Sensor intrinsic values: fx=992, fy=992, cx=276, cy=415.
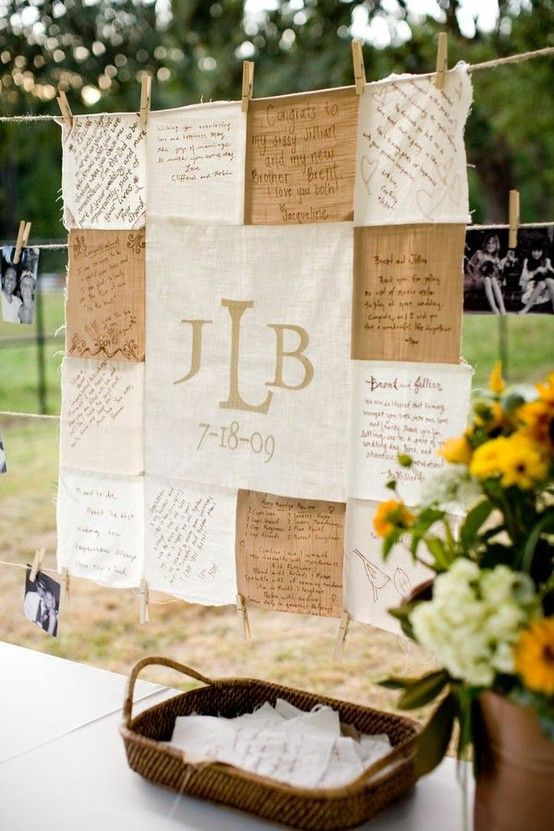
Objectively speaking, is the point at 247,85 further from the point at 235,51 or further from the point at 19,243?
the point at 235,51

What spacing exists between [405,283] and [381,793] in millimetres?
689

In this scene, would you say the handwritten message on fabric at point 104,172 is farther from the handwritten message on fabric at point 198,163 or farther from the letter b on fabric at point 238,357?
the letter b on fabric at point 238,357

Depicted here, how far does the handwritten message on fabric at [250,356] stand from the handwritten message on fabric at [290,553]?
3 cm

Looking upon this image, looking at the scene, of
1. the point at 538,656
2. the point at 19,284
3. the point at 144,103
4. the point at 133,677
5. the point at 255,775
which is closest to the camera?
the point at 538,656

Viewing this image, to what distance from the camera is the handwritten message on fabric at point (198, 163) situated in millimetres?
1544

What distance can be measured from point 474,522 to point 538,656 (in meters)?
0.20

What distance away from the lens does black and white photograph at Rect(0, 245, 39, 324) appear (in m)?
1.81

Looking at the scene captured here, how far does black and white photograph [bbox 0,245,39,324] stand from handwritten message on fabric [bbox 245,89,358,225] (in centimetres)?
49

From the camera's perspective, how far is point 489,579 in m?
0.90

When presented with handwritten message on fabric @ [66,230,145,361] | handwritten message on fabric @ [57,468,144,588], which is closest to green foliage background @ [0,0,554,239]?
handwritten message on fabric @ [66,230,145,361]

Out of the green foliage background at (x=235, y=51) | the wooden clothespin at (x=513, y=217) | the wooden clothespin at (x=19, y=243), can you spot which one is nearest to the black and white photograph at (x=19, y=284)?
the wooden clothespin at (x=19, y=243)

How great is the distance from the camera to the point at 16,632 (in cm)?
377

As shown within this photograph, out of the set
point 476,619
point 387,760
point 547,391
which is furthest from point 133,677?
point 547,391

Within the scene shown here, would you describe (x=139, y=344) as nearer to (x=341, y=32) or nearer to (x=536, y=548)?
(x=536, y=548)
